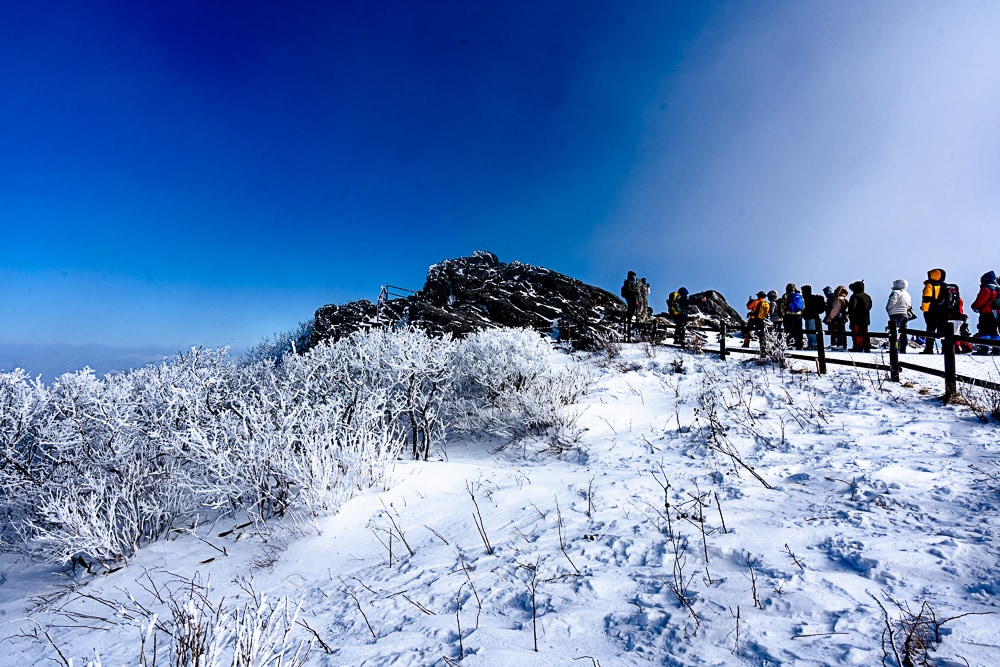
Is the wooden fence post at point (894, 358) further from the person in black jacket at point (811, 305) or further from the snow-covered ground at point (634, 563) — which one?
the person in black jacket at point (811, 305)

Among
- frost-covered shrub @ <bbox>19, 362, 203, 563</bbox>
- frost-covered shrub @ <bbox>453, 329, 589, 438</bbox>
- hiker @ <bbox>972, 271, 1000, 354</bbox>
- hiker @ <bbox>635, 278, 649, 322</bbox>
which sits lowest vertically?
frost-covered shrub @ <bbox>19, 362, 203, 563</bbox>

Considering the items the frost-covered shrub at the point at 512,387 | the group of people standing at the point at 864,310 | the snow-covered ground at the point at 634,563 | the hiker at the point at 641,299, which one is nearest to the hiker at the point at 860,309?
the group of people standing at the point at 864,310

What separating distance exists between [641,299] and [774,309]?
5043mm

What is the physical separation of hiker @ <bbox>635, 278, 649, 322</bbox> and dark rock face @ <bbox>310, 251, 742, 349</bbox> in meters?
2.15

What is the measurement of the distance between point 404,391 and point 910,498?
6880 mm

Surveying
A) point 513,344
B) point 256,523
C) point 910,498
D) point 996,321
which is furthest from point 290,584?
point 996,321

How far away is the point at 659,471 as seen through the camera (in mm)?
4684

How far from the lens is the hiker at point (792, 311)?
11.8 m

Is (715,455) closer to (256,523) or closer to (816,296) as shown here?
(256,523)

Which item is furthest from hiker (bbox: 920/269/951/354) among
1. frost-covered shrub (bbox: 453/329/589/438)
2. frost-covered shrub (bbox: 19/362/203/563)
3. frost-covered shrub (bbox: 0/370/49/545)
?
frost-covered shrub (bbox: 0/370/49/545)

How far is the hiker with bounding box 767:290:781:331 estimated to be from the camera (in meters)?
12.3

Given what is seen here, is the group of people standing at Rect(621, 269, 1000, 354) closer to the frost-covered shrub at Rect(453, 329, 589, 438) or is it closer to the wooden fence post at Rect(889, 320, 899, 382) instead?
the wooden fence post at Rect(889, 320, 899, 382)

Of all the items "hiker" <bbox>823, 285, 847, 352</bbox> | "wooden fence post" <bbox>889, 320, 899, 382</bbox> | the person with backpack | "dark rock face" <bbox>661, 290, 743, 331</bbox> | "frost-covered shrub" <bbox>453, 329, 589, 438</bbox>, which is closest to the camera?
"wooden fence post" <bbox>889, 320, 899, 382</bbox>

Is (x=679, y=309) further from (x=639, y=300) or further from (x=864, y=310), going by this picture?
(x=864, y=310)
